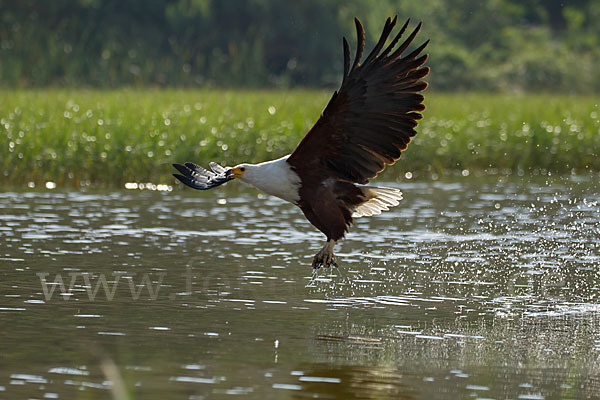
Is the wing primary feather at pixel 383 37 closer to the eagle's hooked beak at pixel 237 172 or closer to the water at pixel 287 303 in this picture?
the eagle's hooked beak at pixel 237 172

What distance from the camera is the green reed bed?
16.6 m

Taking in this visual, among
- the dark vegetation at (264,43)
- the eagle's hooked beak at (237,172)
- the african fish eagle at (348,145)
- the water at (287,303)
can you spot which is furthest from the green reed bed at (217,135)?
the eagle's hooked beak at (237,172)

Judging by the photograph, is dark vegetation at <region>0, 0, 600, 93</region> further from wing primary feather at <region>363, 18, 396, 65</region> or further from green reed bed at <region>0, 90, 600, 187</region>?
wing primary feather at <region>363, 18, 396, 65</region>

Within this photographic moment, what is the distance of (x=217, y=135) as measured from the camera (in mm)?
17703

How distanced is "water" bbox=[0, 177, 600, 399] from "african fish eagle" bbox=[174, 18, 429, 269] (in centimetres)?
79

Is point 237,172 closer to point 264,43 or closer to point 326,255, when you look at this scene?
point 326,255

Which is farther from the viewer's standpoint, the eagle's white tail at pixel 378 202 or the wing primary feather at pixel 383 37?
the eagle's white tail at pixel 378 202

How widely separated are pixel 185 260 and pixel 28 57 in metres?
19.7

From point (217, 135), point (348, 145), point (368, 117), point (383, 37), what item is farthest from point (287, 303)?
point (217, 135)

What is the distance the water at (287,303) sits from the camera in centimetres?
657

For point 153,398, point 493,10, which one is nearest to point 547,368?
point 153,398

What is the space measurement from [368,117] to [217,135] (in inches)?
368

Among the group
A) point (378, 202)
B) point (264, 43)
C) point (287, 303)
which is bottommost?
point (287, 303)

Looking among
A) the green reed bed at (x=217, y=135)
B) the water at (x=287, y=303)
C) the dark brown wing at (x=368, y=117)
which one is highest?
the green reed bed at (x=217, y=135)
